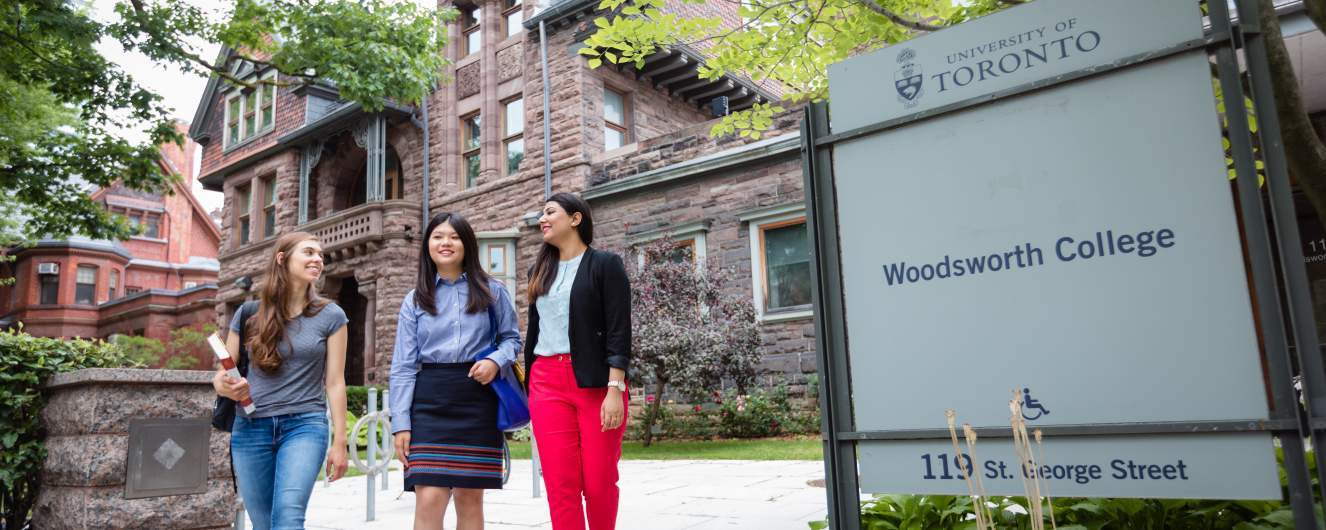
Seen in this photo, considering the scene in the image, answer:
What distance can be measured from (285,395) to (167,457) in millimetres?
2206

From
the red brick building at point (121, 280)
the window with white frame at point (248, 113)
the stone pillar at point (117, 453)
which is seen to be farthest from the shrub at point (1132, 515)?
the red brick building at point (121, 280)

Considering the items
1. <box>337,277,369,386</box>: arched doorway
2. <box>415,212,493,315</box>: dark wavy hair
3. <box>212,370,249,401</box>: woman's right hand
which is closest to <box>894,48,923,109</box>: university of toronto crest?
<box>415,212,493,315</box>: dark wavy hair

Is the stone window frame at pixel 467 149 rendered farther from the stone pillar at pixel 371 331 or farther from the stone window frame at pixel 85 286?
the stone window frame at pixel 85 286

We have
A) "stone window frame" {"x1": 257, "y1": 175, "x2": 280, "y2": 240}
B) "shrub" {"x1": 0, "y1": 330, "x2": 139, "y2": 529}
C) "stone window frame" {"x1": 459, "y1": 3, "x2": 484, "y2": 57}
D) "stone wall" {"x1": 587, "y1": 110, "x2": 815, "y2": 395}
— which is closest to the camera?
"shrub" {"x1": 0, "y1": 330, "x2": 139, "y2": 529}

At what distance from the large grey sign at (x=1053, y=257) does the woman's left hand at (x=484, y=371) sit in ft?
5.11

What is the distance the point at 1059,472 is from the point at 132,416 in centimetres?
516

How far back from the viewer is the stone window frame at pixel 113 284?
4116cm

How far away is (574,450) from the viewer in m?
3.57

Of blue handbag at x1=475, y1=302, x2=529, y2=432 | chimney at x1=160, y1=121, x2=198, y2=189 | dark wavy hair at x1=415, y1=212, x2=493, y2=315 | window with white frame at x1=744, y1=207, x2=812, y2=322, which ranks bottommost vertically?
blue handbag at x1=475, y1=302, x2=529, y2=432

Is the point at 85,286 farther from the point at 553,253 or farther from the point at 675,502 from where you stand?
the point at 553,253

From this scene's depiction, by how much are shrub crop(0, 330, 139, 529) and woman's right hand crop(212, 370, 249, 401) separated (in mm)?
2945

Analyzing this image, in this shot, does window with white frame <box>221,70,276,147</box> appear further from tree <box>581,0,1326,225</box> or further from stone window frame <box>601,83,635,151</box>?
tree <box>581,0,1326,225</box>

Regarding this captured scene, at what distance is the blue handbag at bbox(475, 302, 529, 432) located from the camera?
3.74 m

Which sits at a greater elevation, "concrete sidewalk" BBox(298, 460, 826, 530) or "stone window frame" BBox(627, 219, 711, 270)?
"stone window frame" BBox(627, 219, 711, 270)
